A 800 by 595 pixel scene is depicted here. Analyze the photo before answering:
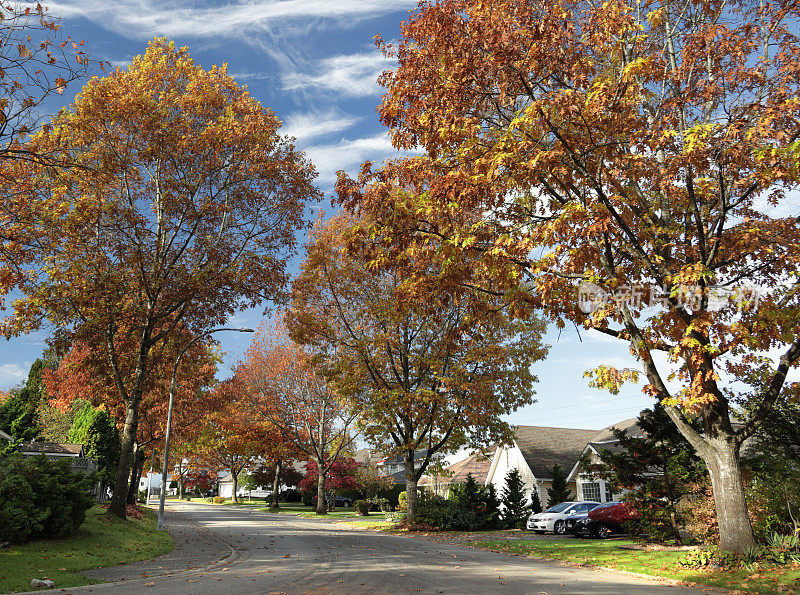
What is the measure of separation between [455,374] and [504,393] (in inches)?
143

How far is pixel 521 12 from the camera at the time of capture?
1114cm

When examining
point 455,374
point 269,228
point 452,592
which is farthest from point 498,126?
point 455,374

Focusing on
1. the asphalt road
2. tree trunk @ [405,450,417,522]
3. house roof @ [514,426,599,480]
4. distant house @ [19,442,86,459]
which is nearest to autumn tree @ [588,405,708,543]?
the asphalt road

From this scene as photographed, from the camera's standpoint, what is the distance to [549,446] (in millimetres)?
43250

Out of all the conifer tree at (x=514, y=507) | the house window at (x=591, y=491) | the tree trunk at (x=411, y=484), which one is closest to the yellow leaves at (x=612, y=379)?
the tree trunk at (x=411, y=484)

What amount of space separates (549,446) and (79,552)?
1437 inches

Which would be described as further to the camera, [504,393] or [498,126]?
[504,393]

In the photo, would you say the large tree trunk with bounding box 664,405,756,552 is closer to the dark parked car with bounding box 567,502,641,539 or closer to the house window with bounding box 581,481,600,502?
the dark parked car with bounding box 567,502,641,539

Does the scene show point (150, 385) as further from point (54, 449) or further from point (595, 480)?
point (595, 480)

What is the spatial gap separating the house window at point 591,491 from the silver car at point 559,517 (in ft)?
32.6

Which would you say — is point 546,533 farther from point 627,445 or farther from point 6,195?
point 6,195

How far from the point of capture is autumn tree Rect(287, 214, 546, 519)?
83.6 ft

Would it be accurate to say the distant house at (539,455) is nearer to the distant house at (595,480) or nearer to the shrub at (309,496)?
the distant house at (595,480)

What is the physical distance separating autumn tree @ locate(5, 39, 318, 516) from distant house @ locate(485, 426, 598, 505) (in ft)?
80.4
